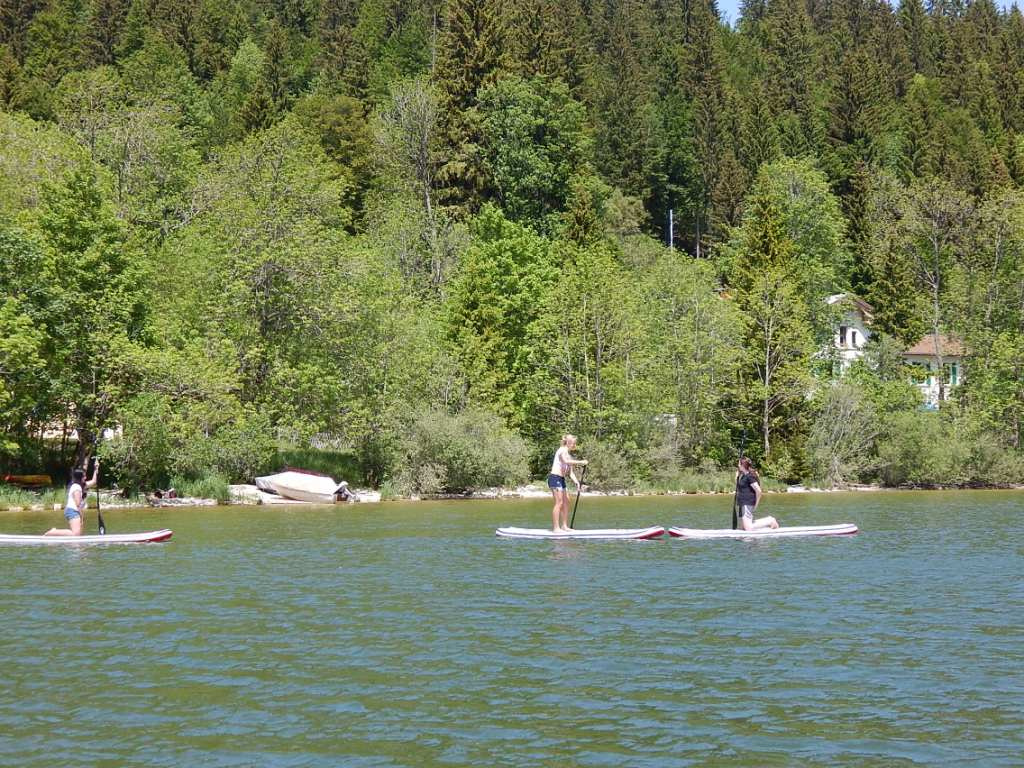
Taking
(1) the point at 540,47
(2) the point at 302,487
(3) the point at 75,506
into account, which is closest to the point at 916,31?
(1) the point at 540,47

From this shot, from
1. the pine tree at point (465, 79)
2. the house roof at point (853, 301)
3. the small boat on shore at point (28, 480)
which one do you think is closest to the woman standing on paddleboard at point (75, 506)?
the small boat on shore at point (28, 480)

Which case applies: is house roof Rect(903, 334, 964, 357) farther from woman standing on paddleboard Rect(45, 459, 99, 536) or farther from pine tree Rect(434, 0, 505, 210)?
woman standing on paddleboard Rect(45, 459, 99, 536)

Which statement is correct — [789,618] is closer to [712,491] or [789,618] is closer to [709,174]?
[712,491]

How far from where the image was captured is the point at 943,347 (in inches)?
3612

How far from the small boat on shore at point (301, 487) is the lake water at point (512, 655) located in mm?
18807

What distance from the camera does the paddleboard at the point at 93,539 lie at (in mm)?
30891

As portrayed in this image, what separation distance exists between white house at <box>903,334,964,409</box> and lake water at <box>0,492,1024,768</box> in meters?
49.5

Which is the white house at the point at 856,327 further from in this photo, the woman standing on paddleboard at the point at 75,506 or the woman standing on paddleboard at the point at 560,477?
the woman standing on paddleboard at the point at 75,506

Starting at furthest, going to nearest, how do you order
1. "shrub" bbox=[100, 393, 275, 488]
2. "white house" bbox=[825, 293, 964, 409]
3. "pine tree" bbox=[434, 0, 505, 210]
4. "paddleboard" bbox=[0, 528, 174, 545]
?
"pine tree" bbox=[434, 0, 505, 210]
"white house" bbox=[825, 293, 964, 409]
"shrub" bbox=[100, 393, 275, 488]
"paddleboard" bbox=[0, 528, 174, 545]

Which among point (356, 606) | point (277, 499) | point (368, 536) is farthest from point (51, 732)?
point (277, 499)

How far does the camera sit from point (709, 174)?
11844 cm

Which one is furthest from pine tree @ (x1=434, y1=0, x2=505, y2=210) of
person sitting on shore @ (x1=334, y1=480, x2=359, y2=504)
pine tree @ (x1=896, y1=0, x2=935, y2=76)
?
pine tree @ (x1=896, y1=0, x2=935, y2=76)

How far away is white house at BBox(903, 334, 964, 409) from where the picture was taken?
255ft

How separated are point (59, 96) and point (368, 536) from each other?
6606 cm
